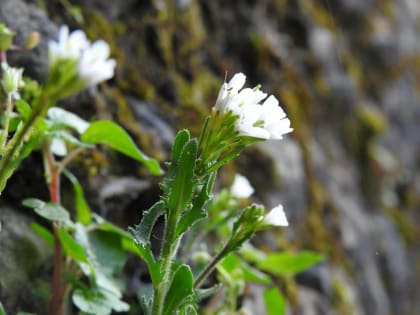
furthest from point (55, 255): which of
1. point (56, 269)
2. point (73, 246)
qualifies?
point (73, 246)

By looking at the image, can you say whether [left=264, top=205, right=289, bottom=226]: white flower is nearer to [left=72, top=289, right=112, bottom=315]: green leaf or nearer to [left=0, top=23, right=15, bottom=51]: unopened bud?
[left=72, top=289, right=112, bottom=315]: green leaf

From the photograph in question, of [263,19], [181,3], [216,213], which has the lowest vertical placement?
[216,213]

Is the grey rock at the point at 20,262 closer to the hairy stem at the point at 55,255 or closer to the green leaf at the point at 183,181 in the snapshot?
the hairy stem at the point at 55,255

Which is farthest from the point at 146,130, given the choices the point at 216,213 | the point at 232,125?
the point at 232,125

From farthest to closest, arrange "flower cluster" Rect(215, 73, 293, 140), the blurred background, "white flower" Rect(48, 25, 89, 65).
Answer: the blurred background
"flower cluster" Rect(215, 73, 293, 140)
"white flower" Rect(48, 25, 89, 65)

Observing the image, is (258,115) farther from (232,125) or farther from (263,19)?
(263,19)

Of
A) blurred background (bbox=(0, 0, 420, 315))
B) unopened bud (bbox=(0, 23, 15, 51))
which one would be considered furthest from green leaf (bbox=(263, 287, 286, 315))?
unopened bud (bbox=(0, 23, 15, 51))

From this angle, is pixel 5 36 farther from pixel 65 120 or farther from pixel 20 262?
pixel 20 262
